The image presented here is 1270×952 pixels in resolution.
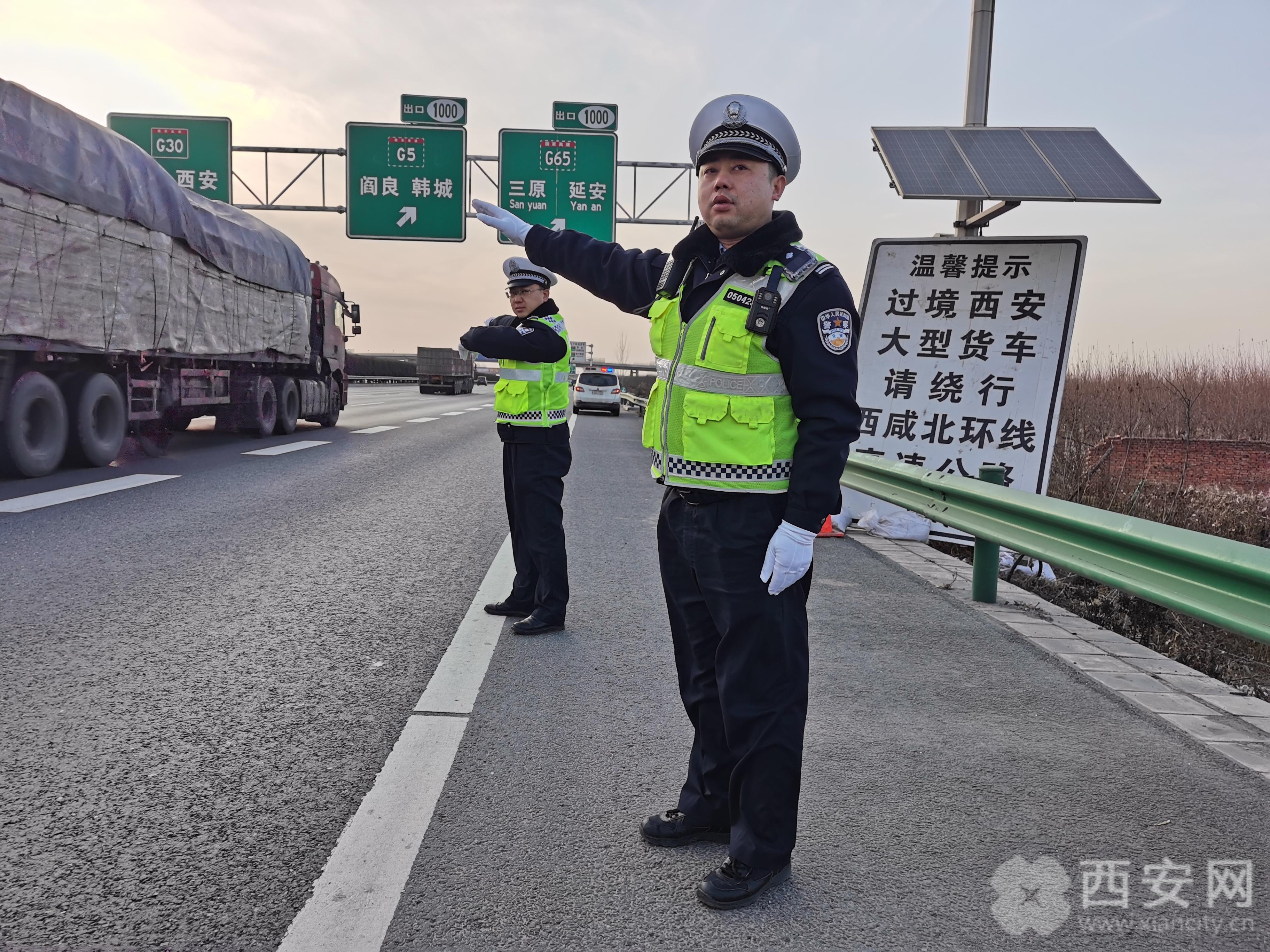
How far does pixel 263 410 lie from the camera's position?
16391 mm

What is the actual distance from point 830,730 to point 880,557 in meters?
4.01

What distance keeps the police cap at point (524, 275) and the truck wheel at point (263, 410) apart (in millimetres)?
12244

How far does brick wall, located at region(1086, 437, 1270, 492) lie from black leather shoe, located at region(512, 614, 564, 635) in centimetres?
1065

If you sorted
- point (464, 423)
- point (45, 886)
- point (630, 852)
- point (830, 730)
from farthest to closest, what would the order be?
point (464, 423)
point (830, 730)
point (630, 852)
point (45, 886)

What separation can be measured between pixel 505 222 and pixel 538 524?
2058 mm

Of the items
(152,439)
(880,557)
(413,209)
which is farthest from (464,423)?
(880,557)

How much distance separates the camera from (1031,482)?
784 cm

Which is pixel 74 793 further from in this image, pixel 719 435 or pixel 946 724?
pixel 946 724

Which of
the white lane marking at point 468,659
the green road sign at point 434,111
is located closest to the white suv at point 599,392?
the green road sign at point 434,111

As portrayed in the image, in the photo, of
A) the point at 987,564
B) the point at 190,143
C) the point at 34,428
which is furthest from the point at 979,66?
the point at 190,143

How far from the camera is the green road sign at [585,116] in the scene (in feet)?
81.0

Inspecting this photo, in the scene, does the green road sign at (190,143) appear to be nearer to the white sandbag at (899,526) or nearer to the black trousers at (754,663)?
the white sandbag at (899,526)

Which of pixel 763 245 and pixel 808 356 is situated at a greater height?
pixel 763 245

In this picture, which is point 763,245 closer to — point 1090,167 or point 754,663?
point 754,663
